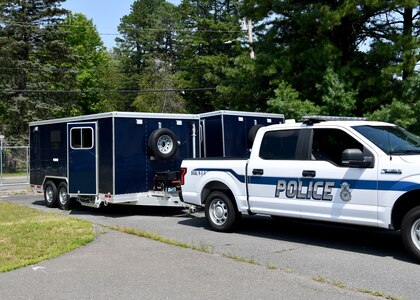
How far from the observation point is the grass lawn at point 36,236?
7.34 m

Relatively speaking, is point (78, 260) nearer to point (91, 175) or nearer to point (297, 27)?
point (91, 175)

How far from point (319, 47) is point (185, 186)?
916 cm

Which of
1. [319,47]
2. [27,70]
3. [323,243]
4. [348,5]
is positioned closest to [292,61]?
[319,47]

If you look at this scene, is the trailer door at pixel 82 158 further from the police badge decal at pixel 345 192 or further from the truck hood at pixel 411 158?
the truck hood at pixel 411 158

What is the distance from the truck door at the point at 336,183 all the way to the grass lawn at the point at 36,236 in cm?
397

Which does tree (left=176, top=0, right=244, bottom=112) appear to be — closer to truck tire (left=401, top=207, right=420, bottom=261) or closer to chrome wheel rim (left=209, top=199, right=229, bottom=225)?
chrome wheel rim (left=209, top=199, right=229, bottom=225)

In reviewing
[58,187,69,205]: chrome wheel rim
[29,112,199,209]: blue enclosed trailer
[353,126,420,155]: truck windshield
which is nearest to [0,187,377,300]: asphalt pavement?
[353,126,420,155]: truck windshield

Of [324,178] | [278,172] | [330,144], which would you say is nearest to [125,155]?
[278,172]

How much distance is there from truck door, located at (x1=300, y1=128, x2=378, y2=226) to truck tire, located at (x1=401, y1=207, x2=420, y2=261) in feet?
1.51

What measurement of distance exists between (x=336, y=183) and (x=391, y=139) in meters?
1.11

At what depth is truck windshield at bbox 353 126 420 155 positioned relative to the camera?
713cm

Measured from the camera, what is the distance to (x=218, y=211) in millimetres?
9312

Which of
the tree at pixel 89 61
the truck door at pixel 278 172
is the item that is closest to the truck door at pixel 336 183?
the truck door at pixel 278 172

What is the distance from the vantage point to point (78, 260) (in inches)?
281
